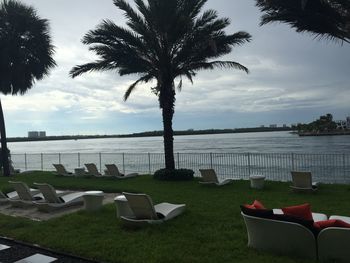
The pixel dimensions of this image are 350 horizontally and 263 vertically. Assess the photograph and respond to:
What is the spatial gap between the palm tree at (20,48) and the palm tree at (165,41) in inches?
231

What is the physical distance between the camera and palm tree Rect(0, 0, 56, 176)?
77.0 ft

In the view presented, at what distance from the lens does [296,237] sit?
641cm

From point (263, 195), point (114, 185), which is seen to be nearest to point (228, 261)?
point (263, 195)

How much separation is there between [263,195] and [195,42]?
8.66 m

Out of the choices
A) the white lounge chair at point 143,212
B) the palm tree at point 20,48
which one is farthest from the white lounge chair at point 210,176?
the palm tree at point 20,48

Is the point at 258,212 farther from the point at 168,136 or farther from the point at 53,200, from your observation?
the point at 168,136

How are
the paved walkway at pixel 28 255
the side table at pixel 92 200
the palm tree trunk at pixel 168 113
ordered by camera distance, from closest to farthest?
the paved walkway at pixel 28 255
the side table at pixel 92 200
the palm tree trunk at pixel 168 113

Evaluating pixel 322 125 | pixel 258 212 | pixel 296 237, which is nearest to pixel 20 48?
pixel 258 212

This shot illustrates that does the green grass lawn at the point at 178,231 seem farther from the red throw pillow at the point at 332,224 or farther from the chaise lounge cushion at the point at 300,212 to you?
the chaise lounge cushion at the point at 300,212

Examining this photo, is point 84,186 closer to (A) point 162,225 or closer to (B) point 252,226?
(A) point 162,225

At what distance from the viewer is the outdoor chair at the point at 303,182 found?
1355 cm

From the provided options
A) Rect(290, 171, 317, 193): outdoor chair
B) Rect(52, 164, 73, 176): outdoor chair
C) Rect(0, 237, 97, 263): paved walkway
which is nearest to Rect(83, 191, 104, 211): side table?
Rect(0, 237, 97, 263): paved walkway

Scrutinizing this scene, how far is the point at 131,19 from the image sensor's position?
19828mm

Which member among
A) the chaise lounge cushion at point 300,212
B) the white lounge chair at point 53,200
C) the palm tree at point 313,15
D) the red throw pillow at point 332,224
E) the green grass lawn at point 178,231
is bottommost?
the green grass lawn at point 178,231
